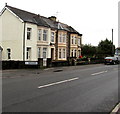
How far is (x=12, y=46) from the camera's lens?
3475 centimetres

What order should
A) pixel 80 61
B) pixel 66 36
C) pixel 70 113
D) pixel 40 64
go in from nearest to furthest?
pixel 70 113, pixel 40 64, pixel 80 61, pixel 66 36

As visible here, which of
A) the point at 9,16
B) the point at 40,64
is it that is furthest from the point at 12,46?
the point at 40,64

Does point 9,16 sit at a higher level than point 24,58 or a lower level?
higher

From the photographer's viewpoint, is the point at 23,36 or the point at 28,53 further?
the point at 28,53

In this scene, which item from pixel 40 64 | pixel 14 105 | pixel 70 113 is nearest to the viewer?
pixel 70 113

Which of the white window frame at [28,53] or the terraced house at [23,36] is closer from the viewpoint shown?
the terraced house at [23,36]

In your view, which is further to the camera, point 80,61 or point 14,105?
point 80,61

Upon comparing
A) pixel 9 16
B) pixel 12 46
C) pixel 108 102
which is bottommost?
pixel 108 102

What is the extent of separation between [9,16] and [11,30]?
2.42m

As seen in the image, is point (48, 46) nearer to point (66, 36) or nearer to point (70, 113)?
point (66, 36)

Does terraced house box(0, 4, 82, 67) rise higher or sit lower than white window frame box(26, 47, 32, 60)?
higher

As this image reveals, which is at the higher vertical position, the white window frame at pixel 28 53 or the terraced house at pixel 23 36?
the terraced house at pixel 23 36

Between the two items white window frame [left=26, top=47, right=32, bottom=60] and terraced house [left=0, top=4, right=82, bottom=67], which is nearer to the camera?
terraced house [left=0, top=4, right=82, bottom=67]

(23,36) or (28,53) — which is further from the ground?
(23,36)
